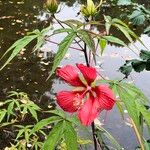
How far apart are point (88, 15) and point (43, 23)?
6.26 metres

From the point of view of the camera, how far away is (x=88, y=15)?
101cm

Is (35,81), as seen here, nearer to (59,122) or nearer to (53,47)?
(53,47)

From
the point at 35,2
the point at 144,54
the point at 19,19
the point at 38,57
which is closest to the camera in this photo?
the point at 144,54

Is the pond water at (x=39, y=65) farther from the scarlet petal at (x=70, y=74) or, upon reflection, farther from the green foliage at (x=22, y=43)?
the scarlet petal at (x=70, y=74)

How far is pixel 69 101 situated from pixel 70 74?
0.20ft

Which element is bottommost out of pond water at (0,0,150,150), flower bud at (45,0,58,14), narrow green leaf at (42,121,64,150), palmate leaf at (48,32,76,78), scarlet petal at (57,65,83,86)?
pond water at (0,0,150,150)

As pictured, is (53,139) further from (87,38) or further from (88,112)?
(87,38)

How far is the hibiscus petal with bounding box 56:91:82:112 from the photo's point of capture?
0.84 meters

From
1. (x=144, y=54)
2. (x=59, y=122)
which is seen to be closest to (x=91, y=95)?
(x=59, y=122)

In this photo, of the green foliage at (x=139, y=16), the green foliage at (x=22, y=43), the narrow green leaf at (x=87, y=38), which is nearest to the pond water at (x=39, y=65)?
the green foliage at (x=139, y=16)

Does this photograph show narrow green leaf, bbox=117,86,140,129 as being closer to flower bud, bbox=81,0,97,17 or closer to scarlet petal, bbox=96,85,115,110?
scarlet petal, bbox=96,85,115,110

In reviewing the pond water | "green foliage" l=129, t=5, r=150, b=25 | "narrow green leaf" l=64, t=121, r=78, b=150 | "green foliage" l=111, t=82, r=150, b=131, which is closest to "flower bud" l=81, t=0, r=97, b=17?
"green foliage" l=111, t=82, r=150, b=131

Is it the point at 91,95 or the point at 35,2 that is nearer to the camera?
the point at 91,95

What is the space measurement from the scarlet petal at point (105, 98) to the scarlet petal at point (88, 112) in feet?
0.05
